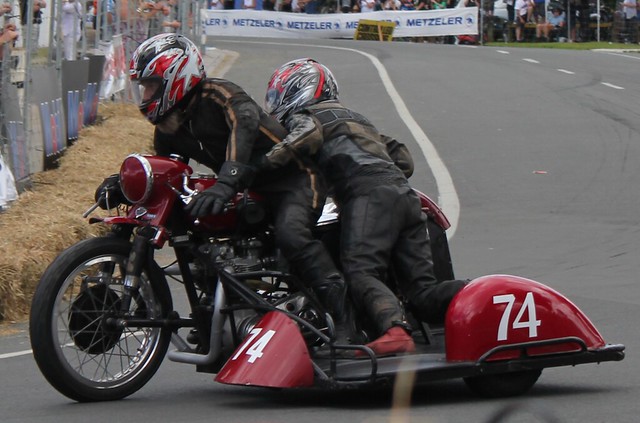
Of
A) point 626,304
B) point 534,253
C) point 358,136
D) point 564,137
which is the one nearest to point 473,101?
point 564,137

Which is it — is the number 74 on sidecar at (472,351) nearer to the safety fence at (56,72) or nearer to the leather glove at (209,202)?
the leather glove at (209,202)

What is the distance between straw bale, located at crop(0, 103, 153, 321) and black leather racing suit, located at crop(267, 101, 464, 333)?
3.18m

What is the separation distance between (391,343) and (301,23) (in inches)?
1456

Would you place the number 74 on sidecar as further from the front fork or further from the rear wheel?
the front fork

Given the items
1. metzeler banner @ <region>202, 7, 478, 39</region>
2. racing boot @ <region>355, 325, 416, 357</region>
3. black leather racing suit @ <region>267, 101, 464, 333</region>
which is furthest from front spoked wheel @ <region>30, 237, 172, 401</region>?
metzeler banner @ <region>202, 7, 478, 39</region>

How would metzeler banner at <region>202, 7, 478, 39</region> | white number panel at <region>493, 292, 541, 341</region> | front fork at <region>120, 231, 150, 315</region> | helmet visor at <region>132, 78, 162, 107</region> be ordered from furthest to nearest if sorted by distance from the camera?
1. metzeler banner at <region>202, 7, 478, 39</region>
2. helmet visor at <region>132, 78, 162, 107</region>
3. white number panel at <region>493, 292, 541, 341</region>
4. front fork at <region>120, 231, 150, 315</region>

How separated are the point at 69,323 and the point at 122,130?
1028 centimetres

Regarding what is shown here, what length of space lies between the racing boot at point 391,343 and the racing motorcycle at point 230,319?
0.05 meters

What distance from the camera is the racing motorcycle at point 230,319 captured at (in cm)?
605

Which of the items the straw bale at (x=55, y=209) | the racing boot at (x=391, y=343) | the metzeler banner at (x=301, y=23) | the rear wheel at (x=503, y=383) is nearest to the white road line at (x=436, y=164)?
the straw bale at (x=55, y=209)

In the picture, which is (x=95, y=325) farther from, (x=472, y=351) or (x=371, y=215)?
(x=472, y=351)

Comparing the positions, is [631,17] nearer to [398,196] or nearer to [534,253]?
[534,253]

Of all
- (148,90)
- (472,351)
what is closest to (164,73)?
(148,90)

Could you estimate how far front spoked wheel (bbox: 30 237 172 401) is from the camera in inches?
234
